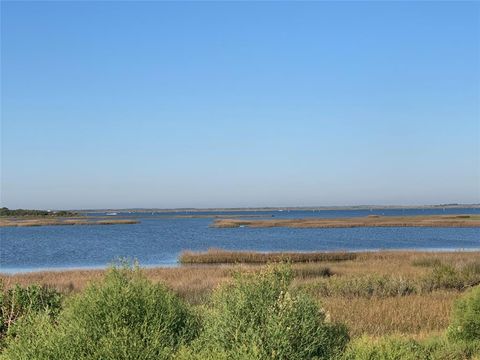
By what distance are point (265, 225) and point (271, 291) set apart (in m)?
104

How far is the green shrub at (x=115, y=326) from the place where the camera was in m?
7.56

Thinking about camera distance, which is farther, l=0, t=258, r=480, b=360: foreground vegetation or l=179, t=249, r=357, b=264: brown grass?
l=179, t=249, r=357, b=264: brown grass

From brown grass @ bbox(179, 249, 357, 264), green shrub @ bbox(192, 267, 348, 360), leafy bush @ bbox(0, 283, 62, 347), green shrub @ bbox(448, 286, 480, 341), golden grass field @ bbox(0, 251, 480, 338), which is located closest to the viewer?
green shrub @ bbox(192, 267, 348, 360)

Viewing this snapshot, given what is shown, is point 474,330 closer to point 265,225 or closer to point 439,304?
point 439,304

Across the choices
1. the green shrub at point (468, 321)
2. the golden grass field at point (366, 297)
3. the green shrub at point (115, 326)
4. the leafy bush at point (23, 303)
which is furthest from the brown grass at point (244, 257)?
the green shrub at point (115, 326)

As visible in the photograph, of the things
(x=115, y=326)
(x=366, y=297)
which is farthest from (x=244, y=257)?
(x=115, y=326)

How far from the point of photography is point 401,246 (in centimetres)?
5984

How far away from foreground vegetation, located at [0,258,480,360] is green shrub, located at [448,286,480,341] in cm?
472

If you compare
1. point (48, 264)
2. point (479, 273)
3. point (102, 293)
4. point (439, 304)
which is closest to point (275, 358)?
point (102, 293)

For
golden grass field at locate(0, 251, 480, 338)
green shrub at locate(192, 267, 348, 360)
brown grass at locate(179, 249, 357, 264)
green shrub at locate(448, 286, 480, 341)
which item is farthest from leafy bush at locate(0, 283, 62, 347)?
brown grass at locate(179, 249, 357, 264)

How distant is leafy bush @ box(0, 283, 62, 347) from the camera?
11.0m

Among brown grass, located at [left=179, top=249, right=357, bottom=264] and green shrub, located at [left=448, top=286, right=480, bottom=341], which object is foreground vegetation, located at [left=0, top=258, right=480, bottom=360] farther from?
brown grass, located at [left=179, top=249, right=357, bottom=264]

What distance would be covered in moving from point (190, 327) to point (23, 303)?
13.8ft

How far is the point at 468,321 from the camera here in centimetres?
1304
